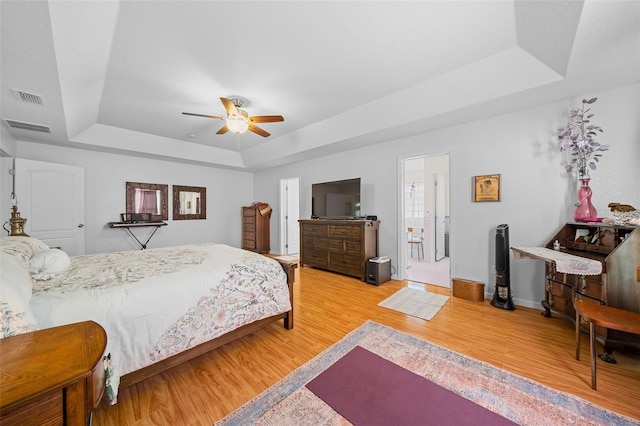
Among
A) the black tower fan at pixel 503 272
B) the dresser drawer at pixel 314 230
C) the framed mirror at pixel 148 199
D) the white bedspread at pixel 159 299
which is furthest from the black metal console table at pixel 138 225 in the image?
the black tower fan at pixel 503 272

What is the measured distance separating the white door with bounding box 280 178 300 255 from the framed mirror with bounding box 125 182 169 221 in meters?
2.67

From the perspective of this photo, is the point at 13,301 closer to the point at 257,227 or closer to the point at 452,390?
the point at 452,390

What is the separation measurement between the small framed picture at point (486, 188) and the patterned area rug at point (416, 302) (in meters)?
1.44

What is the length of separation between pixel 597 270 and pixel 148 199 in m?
6.88

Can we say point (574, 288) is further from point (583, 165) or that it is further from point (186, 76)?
point (186, 76)

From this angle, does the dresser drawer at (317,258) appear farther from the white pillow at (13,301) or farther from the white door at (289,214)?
the white pillow at (13,301)

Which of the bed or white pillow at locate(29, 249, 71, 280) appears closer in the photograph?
the bed

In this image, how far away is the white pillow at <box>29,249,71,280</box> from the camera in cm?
162

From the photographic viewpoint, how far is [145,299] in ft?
5.22

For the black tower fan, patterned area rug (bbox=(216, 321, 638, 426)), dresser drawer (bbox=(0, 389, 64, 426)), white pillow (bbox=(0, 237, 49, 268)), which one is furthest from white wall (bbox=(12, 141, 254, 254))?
the black tower fan

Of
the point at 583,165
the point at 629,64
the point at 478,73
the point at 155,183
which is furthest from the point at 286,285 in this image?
the point at 155,183

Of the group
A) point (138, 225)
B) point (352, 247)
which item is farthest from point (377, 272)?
point (138, 225)

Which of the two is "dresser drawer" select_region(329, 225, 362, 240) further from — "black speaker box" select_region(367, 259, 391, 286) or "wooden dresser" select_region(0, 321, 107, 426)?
"wooden dresser" select_region(0, 321, 107, 426)

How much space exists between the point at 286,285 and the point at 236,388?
93 cm
